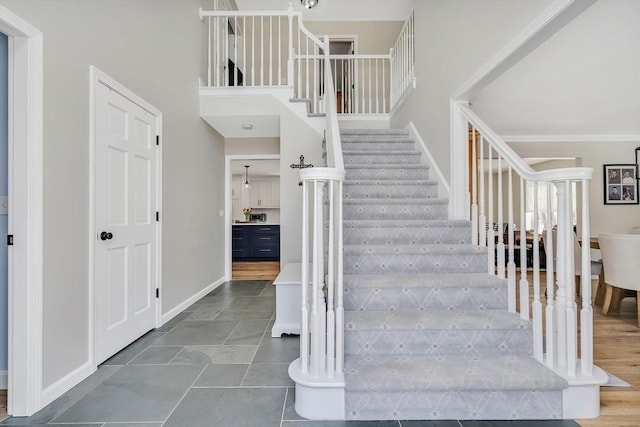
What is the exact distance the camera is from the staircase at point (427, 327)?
1.54 m

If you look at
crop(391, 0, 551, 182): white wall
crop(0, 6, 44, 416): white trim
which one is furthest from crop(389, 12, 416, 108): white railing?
crop(0, 6, 44, 416): white trim

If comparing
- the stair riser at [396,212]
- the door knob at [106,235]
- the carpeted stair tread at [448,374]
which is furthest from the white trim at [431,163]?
the door knob at [106,235]

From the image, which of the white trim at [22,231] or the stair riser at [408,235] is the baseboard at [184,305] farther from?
the stair riser at [408,235]

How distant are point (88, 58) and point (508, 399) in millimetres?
3172

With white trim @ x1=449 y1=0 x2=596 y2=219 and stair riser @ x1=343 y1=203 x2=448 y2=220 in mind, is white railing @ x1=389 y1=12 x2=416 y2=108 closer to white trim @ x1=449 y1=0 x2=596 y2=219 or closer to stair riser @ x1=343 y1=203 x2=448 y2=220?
white trim @ x1=449 y1=0 x2=596 y2=219

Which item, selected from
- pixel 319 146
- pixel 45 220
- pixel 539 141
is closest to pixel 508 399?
pixel 45 220

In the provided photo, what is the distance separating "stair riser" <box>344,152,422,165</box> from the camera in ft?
11.8

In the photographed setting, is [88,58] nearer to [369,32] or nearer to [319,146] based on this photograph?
[319,146]

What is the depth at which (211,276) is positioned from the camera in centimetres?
416

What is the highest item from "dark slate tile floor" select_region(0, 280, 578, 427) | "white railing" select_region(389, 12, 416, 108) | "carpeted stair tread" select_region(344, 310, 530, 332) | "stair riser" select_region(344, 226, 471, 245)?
"white railing" select_region(389, 12, 416, 108)

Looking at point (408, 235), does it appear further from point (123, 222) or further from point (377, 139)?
point (123, 222)

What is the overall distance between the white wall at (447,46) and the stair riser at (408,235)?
66 centimetres

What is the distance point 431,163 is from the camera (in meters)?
3.30

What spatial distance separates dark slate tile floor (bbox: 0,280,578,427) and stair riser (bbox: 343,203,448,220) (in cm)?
124
